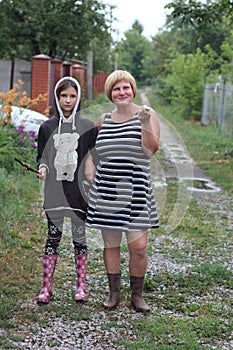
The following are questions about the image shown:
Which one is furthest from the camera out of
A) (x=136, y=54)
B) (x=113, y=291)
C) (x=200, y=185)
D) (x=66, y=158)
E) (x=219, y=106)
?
(x=136, y=54)

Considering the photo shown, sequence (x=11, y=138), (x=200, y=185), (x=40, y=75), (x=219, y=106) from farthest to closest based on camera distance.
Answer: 1. (x=219, y=106)
2. (x=40, y=75)
3. (x=200, y=185)
4. (x=11, y=138)

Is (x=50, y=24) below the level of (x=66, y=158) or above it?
above

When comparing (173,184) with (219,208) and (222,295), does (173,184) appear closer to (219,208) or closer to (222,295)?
(219,208)

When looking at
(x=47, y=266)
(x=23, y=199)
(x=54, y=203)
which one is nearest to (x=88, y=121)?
(x=54, y=203)

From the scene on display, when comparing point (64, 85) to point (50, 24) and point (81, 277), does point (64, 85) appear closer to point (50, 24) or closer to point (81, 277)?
point (81, 277)

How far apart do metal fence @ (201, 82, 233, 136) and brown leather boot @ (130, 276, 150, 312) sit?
15.2 meters

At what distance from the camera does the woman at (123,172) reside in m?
4.42

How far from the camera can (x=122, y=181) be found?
4457 millimetres

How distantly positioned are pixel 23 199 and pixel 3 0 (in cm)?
1227

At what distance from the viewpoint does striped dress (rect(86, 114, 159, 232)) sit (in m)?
4.43

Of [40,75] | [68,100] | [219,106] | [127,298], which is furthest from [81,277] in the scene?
[219,106]

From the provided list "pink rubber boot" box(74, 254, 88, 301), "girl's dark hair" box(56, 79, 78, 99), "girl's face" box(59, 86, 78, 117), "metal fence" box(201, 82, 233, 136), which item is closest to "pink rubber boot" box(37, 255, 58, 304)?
"pink rubber boot" box(74, 254, 88, 301)

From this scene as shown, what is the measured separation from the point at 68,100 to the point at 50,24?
48.6ft

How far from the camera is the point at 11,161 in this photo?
930 cm
